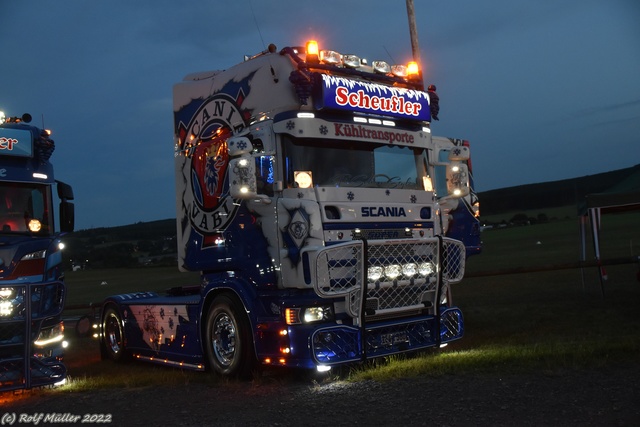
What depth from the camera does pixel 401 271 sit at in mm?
9141

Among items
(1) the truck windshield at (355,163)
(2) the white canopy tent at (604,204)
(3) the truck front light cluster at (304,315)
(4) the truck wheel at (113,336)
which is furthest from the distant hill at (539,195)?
(3) the truck front light cluster at (304,315)

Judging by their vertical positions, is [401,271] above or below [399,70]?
below

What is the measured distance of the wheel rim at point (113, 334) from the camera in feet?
41.5

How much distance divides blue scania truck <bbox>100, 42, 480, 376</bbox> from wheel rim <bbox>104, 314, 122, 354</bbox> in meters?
2.05

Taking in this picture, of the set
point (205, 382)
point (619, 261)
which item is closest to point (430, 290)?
point (205, 382)

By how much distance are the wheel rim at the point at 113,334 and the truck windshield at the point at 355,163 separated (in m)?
5.46

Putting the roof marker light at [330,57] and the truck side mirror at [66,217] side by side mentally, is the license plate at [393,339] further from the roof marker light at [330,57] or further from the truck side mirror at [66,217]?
the truck side mirror at [66,217]

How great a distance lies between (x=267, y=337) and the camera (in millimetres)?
8758

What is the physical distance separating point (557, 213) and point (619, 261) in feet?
184

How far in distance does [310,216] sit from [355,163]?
4.12ft

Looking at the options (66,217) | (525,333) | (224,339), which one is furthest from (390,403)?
(525,333)

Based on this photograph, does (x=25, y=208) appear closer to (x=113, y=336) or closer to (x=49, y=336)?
(x=49, y=336)

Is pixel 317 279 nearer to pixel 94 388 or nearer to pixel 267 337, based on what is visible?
pixel 267 337

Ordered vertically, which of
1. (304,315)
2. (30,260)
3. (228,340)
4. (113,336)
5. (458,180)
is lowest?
(113,336)
